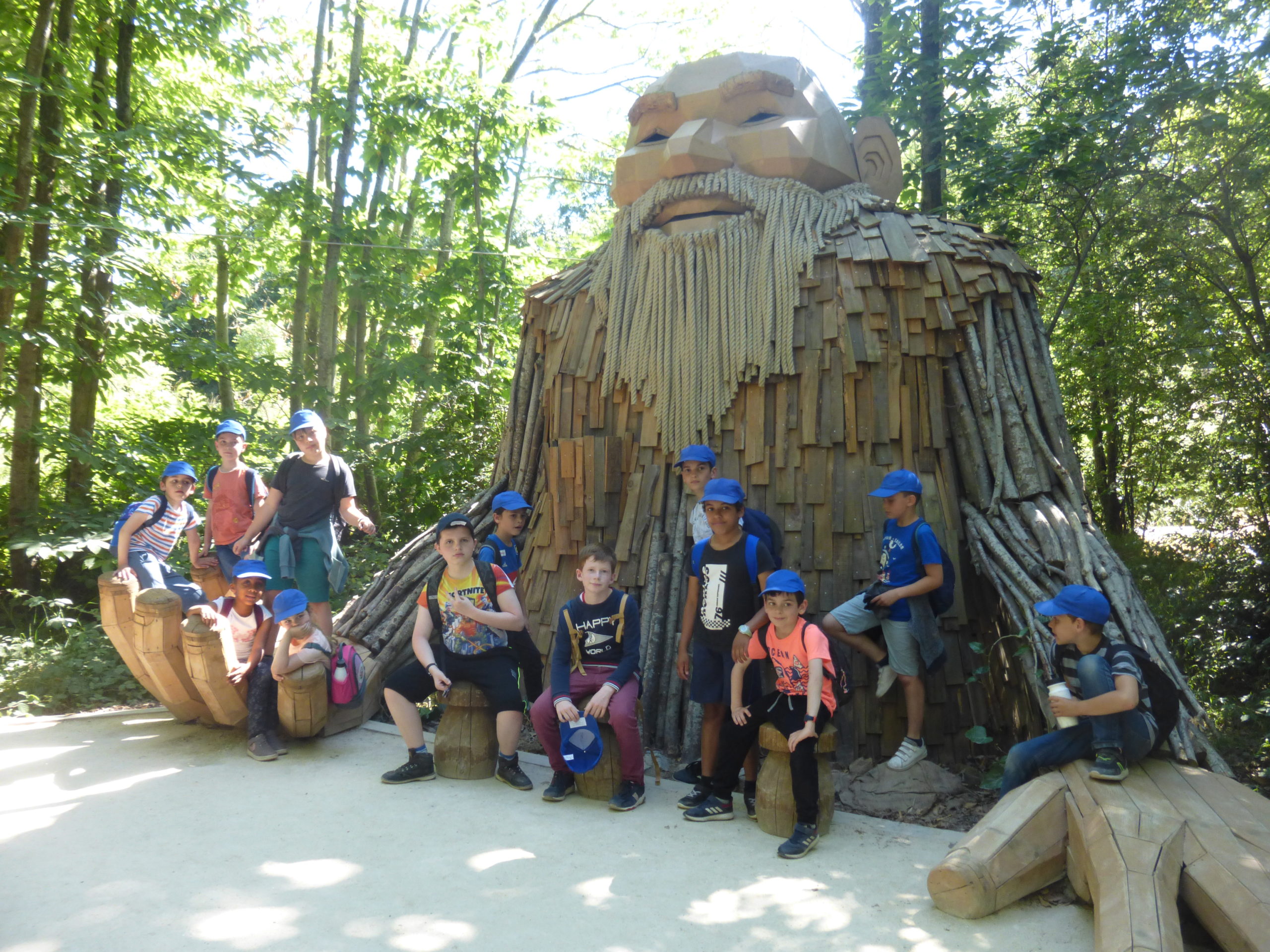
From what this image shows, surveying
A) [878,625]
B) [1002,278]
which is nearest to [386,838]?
[878,625]

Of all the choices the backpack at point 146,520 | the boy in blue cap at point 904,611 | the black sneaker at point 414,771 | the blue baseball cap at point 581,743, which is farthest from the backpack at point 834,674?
the backpack at point 146,520

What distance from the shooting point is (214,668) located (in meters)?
4.51

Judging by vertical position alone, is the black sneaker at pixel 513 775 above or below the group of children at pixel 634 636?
below

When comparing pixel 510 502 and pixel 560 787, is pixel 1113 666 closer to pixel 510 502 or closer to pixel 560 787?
pixel 560 787

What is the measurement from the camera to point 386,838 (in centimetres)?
351

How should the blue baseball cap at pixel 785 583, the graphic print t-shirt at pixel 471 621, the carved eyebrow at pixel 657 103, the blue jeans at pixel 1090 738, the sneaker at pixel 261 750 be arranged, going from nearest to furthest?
the blue jeans at pixel 1090 738 → the blue baseball cap at pixel 785 583 → the graphic print t-shirt at pixel 471 621 → the sneaker at pixel 261 750 → the carved eyebrow at pixel 657 103

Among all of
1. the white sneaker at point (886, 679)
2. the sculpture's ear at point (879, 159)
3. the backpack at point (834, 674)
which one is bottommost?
the white sneaker at point (886, 679)

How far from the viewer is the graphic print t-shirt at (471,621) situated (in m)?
4.23

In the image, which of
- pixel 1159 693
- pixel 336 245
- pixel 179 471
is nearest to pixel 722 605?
pixel 1159 693

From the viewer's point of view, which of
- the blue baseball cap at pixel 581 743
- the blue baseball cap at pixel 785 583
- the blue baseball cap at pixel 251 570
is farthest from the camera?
the blue baseball cap at pixel 251 570

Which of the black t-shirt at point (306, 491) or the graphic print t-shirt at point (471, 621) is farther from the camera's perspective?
the black t-shirt at point (306, 491)

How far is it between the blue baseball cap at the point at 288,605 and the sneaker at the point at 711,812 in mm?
2119

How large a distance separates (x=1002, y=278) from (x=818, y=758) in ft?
9.13

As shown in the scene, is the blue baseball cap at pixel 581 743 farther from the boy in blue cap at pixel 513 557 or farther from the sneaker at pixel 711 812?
the sneaker at pixel 711 812
